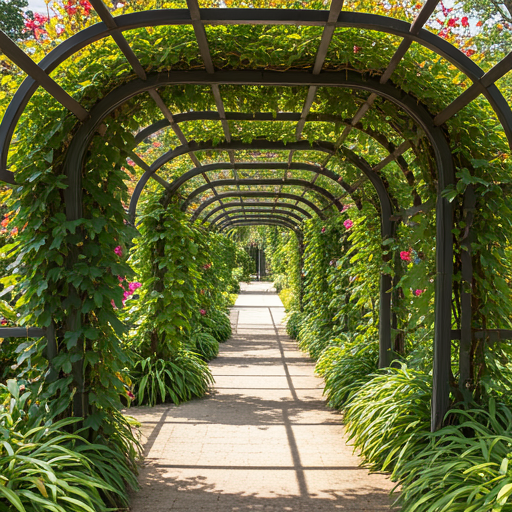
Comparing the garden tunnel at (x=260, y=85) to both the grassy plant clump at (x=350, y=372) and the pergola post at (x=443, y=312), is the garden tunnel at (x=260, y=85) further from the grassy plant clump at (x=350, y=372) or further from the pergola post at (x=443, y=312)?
the grassy plant clump at (x=350, y=372)

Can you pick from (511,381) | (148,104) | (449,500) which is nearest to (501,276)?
(511,381)

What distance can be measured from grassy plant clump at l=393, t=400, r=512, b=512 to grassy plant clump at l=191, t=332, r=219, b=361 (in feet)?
17.9

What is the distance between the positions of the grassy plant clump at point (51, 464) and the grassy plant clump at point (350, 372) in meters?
2.48

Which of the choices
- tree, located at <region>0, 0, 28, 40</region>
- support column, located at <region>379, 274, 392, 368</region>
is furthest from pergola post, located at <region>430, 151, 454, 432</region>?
tree, located at <region>0, 0, 28, 40</region>

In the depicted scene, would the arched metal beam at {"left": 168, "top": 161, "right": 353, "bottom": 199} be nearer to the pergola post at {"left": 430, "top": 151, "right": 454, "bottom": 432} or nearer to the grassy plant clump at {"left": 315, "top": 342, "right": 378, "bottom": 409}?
the grassy plant clump at {"left": 315, "top": 342, "right": 378, "bottom": 409}

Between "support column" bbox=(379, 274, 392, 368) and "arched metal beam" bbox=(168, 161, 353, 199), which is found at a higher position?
"arched metal beam" bbox=(168, 161, 353, 199)

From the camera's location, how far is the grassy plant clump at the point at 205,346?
860 cm

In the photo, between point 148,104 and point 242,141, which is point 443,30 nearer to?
point 148,104

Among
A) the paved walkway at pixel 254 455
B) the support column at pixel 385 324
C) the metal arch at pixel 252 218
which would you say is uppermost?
the metal arch at pixel 252 218

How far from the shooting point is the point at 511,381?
148 inches

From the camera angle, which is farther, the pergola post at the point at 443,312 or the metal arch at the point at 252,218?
the metal arch at the point at 252,218

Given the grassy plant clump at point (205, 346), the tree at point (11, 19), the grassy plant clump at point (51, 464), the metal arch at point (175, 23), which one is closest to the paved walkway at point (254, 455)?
the grassy plant clump at point (51, 464)

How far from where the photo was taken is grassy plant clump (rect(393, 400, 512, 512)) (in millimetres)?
2455

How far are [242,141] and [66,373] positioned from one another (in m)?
3.04
